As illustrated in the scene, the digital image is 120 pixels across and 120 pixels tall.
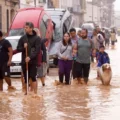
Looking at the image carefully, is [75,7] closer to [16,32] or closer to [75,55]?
[16,32]

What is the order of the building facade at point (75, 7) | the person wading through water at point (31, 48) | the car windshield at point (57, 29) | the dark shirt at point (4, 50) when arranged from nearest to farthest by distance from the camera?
the person wading through water at point (31, 48) < the dark shirt at point (4, 50) < the car windshield at point (57, 29) < the building facade at point (75, 7)

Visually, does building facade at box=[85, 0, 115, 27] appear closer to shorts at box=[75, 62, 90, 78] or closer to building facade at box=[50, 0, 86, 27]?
building facade at box=[50, 0, 86, 27]

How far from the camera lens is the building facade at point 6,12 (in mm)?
42562

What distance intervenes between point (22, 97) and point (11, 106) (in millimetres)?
1201

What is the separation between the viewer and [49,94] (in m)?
13.1

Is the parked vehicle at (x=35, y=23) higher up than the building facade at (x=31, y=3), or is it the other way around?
the building facade at (x=31, y=3)

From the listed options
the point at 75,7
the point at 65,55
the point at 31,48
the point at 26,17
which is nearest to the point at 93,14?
the point at 75,7

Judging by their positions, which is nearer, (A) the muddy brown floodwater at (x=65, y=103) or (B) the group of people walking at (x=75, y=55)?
(A) the muddy brown floodwater at (x=65, y=103)

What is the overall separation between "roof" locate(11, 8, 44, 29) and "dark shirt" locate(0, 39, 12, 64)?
905cm

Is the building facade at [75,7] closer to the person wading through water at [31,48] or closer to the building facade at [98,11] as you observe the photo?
the building facade at [98,11]

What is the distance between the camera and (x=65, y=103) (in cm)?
1143

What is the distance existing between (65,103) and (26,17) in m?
12.4

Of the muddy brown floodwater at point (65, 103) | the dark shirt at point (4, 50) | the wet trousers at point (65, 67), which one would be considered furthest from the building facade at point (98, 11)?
the dark shirt at point (4, 50)

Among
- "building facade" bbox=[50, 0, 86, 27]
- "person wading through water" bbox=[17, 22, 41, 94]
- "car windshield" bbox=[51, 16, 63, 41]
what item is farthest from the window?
"building facade" bbox=[50, 0, 86, 27]
